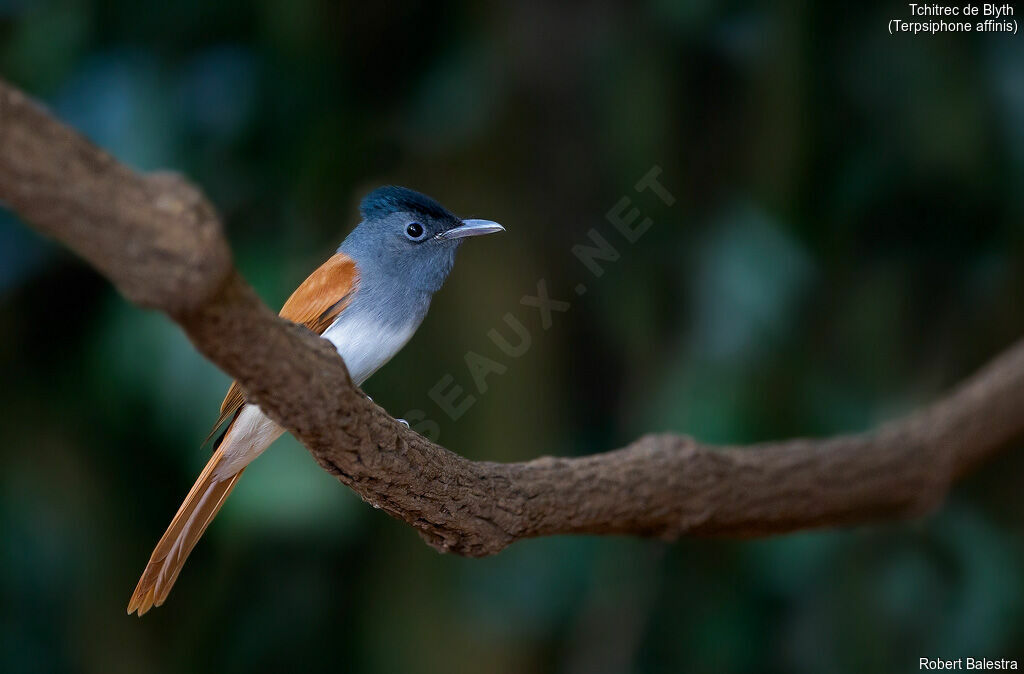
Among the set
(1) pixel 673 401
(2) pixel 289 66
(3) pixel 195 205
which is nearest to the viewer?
(3) pixel 195 205

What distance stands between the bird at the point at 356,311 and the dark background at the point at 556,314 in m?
0.63

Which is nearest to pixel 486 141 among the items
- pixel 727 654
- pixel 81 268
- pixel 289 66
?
pixel 289 66

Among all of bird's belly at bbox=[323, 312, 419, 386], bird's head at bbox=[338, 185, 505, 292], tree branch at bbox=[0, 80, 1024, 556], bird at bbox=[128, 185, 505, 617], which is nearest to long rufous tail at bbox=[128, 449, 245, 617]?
bird at bbox=[128, 185, 505, 617]

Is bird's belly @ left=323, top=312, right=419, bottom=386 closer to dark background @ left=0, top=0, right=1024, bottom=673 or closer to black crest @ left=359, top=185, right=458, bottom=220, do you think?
black crest @ left=359, top=185, right=458, bottom=220

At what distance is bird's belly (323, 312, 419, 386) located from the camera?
7.06ft

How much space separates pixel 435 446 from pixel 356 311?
1.71 feet

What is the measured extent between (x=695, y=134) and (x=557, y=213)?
2.01 ft

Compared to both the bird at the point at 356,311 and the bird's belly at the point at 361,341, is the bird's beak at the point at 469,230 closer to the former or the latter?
the bird at the point at 356,311

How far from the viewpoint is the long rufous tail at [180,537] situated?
2.03m

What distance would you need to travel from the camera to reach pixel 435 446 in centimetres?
181

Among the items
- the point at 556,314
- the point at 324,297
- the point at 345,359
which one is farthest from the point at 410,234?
the point at 556,314

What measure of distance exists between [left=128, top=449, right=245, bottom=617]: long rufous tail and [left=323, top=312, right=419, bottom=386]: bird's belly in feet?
1.13

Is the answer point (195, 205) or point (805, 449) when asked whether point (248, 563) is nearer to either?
point (805, 449)

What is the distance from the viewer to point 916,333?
3748mm
